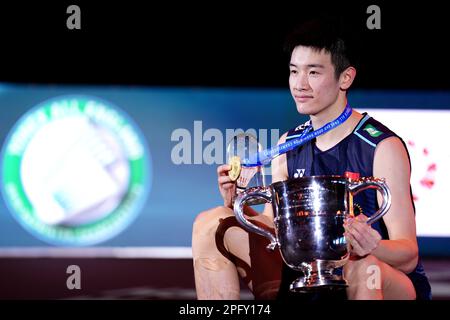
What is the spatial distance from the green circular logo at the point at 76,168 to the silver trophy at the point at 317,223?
4.37 ft

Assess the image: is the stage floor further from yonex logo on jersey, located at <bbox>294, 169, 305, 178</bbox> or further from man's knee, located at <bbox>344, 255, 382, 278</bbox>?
man's knee, located at <bbox>344, 255, 382, 278</bbox>

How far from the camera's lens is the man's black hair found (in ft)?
7.38

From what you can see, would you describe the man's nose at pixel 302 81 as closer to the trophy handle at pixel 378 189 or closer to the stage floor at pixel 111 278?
the trophy handle at pixel 378 189

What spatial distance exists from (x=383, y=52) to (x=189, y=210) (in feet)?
3.38

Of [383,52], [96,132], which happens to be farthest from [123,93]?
[383,52]

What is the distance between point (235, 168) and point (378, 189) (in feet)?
1.34

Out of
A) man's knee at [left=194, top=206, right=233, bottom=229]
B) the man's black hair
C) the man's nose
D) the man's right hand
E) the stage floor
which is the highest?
the man's black hair

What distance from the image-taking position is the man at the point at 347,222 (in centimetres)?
191

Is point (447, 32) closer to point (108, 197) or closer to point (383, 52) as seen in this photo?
point (383, 52)

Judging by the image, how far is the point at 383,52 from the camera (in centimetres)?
312

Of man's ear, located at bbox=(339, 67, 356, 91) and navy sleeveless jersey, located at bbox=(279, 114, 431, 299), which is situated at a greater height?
man's ear, located at bbox=(339, 67, 356, 91)

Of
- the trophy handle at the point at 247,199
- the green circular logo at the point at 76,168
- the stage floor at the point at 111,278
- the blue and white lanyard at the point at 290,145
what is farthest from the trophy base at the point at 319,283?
the green circular logo at the point at 76,168

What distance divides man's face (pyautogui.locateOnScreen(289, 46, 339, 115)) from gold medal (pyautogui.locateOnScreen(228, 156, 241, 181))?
35 centimetres

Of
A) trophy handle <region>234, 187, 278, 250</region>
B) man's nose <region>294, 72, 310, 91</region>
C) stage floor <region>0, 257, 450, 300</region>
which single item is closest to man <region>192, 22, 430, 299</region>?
man's nose <region>294, 72, 310, 91</region>
